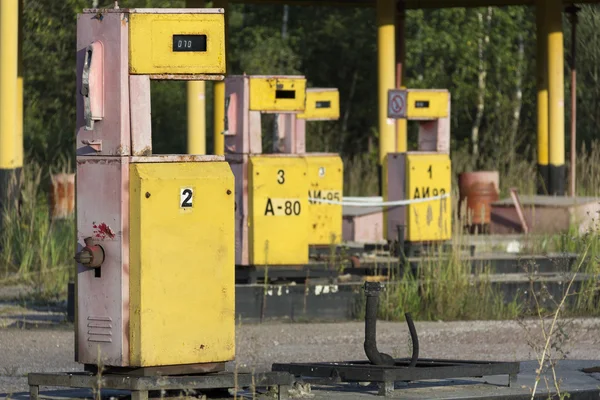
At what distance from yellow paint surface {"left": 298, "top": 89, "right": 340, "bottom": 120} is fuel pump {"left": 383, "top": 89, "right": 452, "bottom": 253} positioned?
278 centimetres

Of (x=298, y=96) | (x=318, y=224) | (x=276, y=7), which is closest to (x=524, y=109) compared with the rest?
(x=276, y=7)

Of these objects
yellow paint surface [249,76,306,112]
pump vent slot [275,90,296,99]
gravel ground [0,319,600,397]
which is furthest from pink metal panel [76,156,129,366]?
pump vent slot [275,90,296,99]

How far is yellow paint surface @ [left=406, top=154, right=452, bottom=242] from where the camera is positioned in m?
17.3

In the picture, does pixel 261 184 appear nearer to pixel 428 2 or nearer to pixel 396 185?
pixel 396 185

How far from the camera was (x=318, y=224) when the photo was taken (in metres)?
18.4

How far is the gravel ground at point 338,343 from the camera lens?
11750 mm

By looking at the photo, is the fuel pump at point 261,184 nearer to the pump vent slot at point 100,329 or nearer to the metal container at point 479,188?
the pump vent slot at point 100,329

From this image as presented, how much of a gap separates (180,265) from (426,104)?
9.66 metres

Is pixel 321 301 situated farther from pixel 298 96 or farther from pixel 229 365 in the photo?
pixel 229 365

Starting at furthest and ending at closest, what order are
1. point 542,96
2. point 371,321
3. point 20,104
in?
1. point 542,96
2. point 20,104
3. point 371,321

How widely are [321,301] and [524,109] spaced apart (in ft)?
88.9

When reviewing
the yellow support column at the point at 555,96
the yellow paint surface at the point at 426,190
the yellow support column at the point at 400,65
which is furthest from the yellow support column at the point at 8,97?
the yellow support column at the point at 555,96

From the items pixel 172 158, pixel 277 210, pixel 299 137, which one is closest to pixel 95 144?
pixel 172 158

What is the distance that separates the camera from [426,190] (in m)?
17.4
